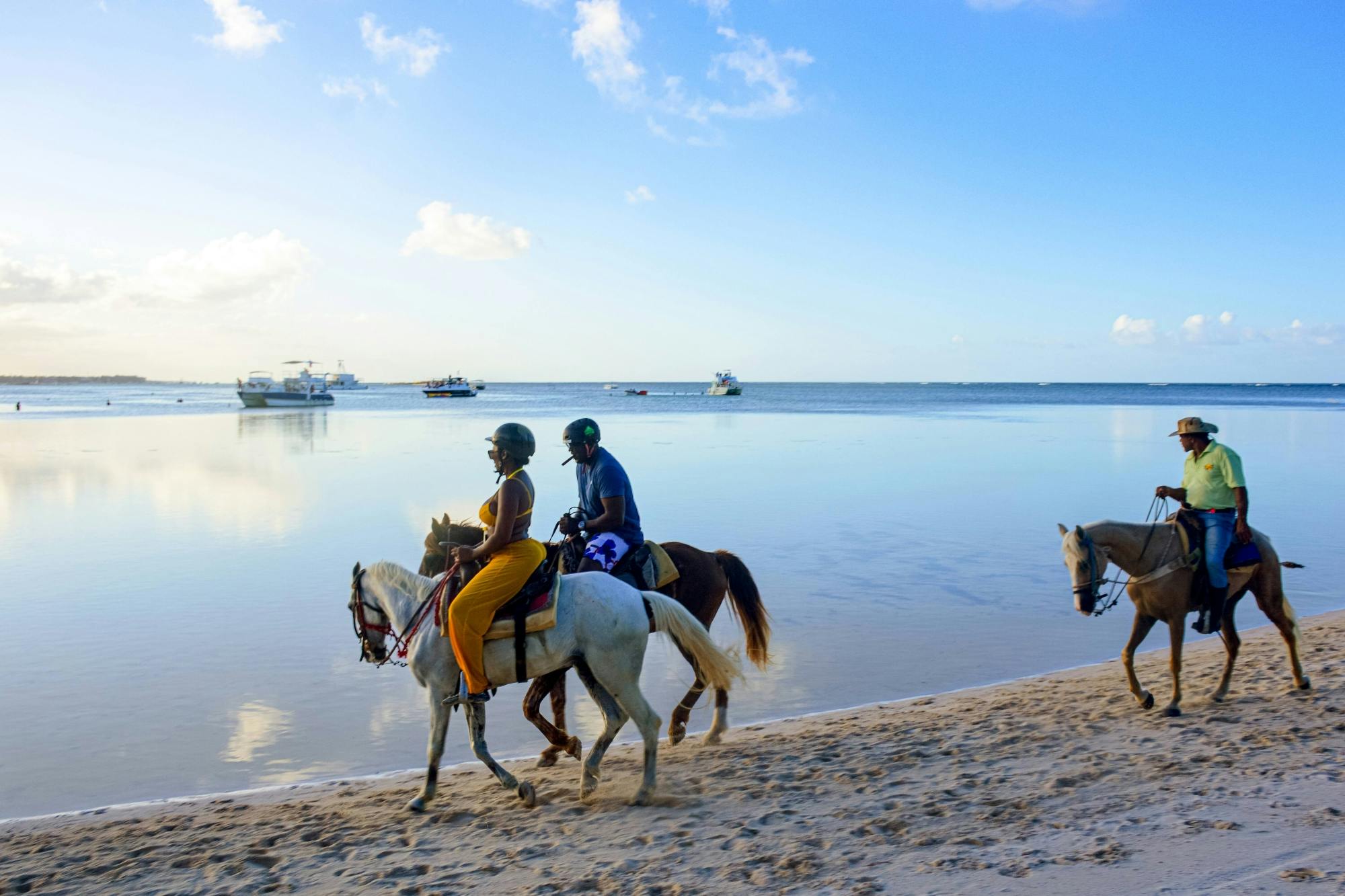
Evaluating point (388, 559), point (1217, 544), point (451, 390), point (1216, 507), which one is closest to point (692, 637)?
point (1217, 544)

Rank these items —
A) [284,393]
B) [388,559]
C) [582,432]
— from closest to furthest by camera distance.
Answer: [582,432]
[388,559]
[284,393]

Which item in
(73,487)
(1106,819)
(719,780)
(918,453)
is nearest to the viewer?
(1106,819)

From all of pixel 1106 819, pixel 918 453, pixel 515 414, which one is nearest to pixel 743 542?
pixel 1106 819

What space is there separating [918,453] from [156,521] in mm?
23342

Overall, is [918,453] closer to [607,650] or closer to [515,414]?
[607,650]

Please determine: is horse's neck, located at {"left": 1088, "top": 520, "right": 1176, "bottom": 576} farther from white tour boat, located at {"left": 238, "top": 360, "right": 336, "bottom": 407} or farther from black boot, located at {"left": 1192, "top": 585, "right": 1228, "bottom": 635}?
white tour boat, located at {"left": 238, "top": 360, "right": 336, "bottom": 407}

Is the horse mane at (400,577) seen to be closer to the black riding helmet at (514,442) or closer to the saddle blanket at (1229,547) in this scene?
the black riding helmet at (514,442)

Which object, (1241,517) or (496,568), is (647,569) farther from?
(1241,517)

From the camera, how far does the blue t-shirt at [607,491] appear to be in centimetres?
659

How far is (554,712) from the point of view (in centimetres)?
680

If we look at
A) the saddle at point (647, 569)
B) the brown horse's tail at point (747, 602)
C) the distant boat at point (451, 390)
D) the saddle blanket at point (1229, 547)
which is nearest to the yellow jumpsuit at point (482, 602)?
the saddle at point (647, 569)

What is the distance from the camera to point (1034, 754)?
19.8 feet

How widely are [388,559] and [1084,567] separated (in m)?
9.27

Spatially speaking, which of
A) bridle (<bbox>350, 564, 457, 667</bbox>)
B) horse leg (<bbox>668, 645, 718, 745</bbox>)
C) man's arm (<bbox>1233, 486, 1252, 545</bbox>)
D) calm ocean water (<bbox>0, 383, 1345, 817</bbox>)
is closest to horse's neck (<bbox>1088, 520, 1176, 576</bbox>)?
man's arm (<bbox>1233, 486, 1252, 545</bbox>)
